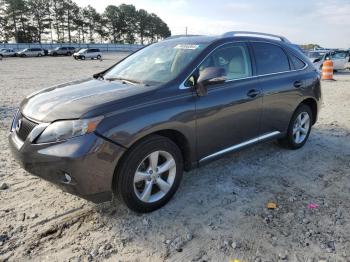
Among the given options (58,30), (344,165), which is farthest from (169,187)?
(58,30)

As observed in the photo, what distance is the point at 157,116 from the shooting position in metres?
3.39

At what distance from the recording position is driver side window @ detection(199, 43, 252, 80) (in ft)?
13.6

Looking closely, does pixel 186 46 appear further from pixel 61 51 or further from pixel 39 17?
pixel 39 17

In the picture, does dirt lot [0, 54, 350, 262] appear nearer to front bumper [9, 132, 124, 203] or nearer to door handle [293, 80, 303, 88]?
front bumper [9, 132, 124, 203]

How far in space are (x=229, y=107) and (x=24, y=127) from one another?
2.29 meters

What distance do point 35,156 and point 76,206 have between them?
0.87 metres

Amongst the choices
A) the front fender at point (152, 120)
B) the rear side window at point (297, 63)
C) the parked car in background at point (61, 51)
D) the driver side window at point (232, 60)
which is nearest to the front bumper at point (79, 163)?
the front fender at point (152, 120)

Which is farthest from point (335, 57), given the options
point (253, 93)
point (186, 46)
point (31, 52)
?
point (31, 52)

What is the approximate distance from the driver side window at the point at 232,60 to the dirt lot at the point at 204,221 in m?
1.34

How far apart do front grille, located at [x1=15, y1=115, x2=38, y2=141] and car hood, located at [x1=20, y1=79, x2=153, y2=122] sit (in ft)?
0.18

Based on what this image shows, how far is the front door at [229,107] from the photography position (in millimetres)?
3908

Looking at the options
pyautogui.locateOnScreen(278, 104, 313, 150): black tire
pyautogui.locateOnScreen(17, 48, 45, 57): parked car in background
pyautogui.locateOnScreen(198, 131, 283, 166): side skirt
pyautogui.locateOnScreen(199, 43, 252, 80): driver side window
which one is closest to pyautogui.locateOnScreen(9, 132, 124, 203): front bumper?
pyautogui.locateOnScreen(198, 131, 283, 166): side skirt

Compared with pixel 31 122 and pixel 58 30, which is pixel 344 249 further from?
pixel 58 30

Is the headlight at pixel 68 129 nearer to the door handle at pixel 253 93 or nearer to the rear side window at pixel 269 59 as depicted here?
the door handle at pixel 253 93
